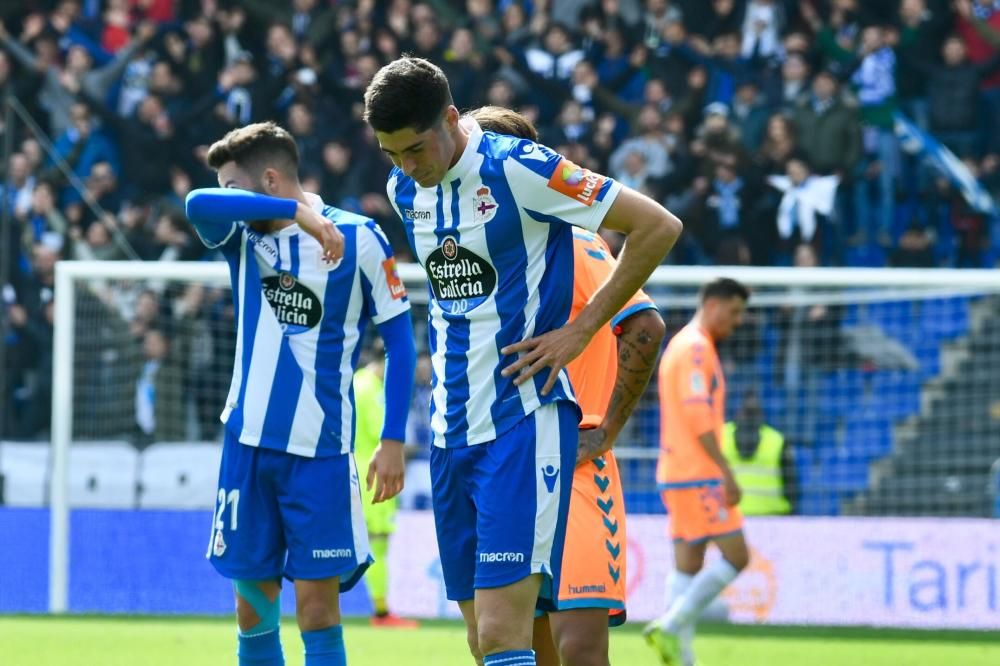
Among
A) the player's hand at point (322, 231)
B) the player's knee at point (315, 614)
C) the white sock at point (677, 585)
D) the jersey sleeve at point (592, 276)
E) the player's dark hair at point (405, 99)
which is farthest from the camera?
the white sock at point (677, 585)

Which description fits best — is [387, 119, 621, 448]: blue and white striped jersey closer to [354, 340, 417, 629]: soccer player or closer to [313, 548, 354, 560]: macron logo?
[313, 548, 354, 560]: macron logo

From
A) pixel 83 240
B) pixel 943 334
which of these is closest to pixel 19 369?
pixel 83 240

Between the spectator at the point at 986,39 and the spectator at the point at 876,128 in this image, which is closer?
the spectator at the point at 876,128

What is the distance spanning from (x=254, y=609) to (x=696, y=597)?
4.02 m

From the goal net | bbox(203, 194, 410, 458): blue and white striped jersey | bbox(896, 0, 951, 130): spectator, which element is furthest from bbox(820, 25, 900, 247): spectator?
bbox(203, 194, 410, 458): blue and white striped jersey

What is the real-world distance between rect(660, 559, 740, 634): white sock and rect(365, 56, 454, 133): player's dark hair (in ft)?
17.4

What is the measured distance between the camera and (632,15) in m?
15.5

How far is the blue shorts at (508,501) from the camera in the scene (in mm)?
4137

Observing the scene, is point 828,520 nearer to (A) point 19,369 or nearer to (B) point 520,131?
(A) point 19,369

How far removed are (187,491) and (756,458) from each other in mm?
4404

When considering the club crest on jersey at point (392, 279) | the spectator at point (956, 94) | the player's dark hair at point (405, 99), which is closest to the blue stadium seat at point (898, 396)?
the spectator at point (956, 94)

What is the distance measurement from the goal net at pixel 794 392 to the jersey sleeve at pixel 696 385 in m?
3.49

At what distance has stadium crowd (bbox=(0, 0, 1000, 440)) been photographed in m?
13.8

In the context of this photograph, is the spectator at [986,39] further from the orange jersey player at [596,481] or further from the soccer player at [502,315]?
the soccer player at [502,315]
